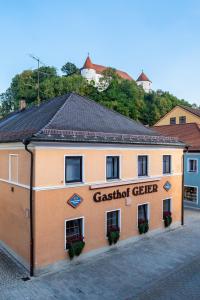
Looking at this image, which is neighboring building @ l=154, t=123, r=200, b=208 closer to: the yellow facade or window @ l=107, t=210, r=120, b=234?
the yellow facade

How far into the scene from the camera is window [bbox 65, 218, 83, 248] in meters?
13.3

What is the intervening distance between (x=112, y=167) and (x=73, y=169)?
2575mm

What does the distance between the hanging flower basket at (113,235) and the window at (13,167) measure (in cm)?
553

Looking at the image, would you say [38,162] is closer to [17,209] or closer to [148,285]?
[17,209]

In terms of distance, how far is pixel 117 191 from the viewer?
15.2m

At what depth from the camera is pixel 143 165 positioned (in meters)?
16.9

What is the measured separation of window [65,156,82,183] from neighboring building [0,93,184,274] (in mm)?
47

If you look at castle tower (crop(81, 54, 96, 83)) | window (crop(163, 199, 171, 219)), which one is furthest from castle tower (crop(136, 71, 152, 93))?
window (crop(163, 199, 171, 219))

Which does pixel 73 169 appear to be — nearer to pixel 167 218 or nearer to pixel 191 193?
pixel 167 218

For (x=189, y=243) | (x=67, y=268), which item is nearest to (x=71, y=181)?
(x=67, y=268)

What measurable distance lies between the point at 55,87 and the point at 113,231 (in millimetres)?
43533

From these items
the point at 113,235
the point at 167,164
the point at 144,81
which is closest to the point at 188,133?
the point at 167,164

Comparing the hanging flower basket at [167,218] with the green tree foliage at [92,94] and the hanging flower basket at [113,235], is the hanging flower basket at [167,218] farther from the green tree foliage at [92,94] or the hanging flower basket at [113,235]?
the green tree foliage at [92,94]

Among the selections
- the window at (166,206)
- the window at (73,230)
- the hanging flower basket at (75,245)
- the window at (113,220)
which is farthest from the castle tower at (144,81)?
the hanging flower basket at (75,245)
